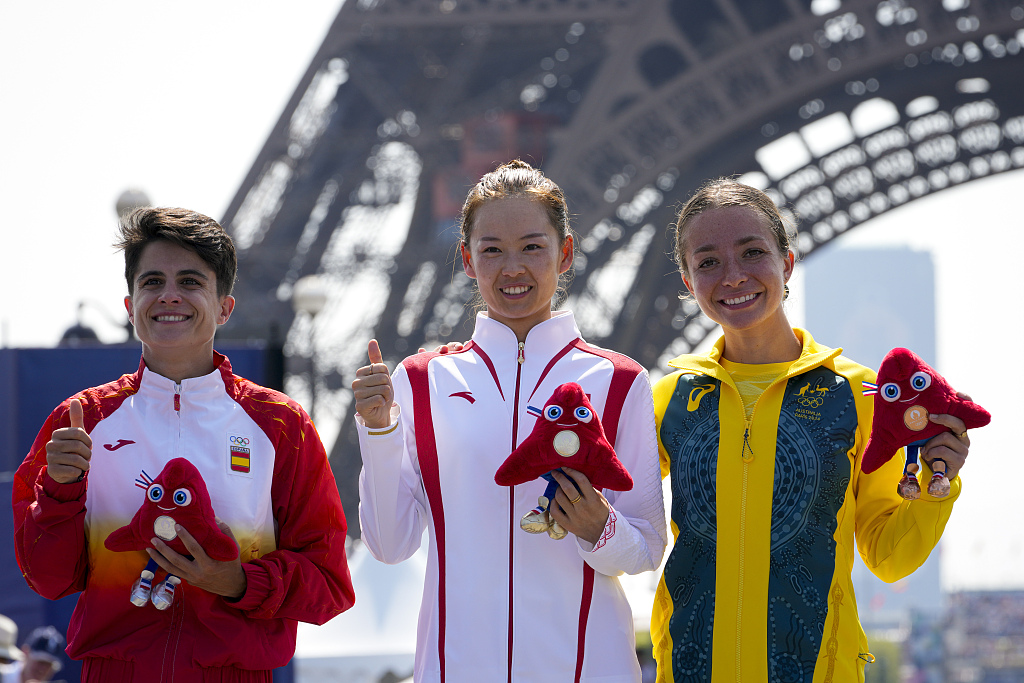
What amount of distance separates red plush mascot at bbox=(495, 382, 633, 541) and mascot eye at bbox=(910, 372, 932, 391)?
742mm

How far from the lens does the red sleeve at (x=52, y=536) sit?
95.8 inches

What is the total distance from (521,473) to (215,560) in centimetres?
74

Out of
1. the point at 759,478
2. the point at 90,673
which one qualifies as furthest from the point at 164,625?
the point at 759,478

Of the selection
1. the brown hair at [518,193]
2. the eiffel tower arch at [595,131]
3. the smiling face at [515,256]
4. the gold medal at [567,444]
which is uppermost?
the eiffel tower arch at [595,131]

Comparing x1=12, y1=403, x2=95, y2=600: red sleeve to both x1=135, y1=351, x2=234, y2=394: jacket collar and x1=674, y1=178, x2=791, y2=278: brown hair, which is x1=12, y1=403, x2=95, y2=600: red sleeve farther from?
x1=674, y1=178, x2=791, y2=278: brown hair

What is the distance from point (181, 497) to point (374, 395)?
488mm

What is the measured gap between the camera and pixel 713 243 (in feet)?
9.39

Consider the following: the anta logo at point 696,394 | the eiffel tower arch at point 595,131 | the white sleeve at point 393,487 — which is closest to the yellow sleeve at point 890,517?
the anta logo at point 696,394

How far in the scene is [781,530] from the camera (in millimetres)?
2691

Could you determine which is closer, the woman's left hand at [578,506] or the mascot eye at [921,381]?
the woman's left hand at [578,506]

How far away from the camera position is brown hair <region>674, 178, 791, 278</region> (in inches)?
114

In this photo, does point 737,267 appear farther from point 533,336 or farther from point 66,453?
point 66,453

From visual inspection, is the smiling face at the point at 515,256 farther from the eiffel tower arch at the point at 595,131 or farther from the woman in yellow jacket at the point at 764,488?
the eiffel tower arch at the point at 595,131

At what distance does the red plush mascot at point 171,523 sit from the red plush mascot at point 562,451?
667 mm
